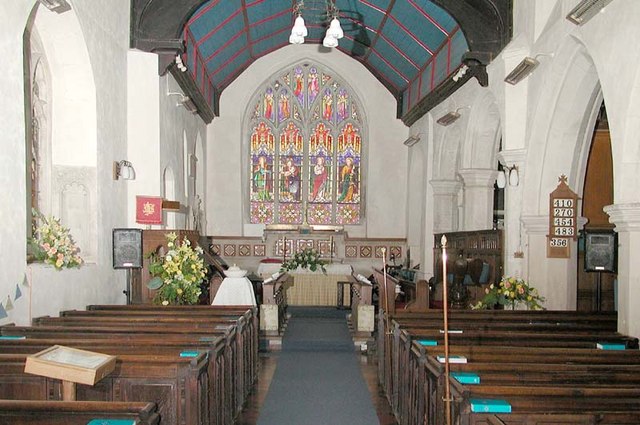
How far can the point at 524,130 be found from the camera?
9109 millimetres

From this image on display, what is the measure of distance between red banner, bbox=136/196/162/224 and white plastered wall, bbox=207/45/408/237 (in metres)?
7.85

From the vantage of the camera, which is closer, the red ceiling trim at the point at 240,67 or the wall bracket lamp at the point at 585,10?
the wall bracket lamp at the point at 585,10

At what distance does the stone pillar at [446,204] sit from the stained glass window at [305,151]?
3681 mm

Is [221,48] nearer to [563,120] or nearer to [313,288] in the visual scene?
[313,288]

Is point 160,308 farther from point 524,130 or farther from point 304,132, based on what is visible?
point 304,132

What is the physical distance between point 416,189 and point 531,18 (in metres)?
7.90

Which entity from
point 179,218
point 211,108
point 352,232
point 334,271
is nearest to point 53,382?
point 179,218

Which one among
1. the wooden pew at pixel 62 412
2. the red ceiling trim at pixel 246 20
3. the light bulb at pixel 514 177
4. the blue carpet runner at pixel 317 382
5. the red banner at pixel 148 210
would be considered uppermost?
the red ceiling trim at pixel 246 20

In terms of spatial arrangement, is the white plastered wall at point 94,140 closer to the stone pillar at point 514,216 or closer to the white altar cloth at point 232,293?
the white altar cloth at point 232,293

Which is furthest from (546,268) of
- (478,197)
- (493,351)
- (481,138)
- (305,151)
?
(305,151)

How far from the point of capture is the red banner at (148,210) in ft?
30.1

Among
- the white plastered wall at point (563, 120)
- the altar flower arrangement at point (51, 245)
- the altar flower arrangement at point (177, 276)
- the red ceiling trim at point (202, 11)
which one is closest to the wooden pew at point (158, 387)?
the altar flower arrangement at point (51, 245)

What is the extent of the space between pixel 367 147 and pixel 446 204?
388 cm

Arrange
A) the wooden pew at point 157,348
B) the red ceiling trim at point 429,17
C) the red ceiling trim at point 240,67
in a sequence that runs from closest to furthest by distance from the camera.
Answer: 1. the wooden pew at point 157,348
2. the red ceiling trim at point 429,17
3. the red ceiling trim at point 240,67
